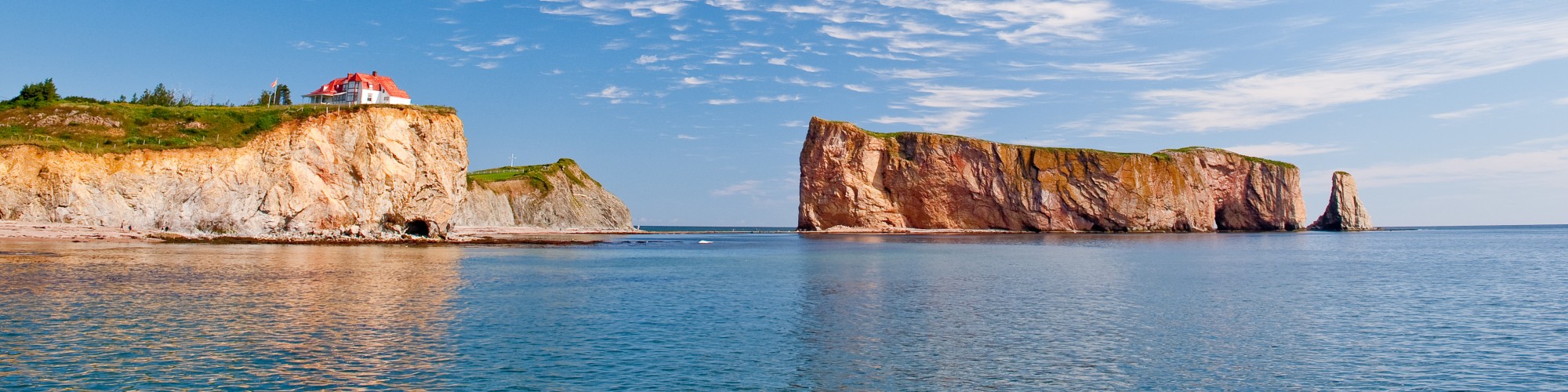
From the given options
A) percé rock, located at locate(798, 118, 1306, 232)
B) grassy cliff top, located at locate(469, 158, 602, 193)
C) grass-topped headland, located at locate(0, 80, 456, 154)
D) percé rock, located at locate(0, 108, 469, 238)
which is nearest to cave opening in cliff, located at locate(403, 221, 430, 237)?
percé rock, located at locate(0, 108, 469, 238)

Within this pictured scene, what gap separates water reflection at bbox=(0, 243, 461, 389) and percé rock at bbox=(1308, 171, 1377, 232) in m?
151

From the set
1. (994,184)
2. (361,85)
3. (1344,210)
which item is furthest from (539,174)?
(1344,210)

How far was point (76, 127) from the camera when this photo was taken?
5681cm

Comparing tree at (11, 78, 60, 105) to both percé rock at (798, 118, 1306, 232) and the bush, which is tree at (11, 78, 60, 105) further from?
percé rock at (798, 118, 1306, 232)

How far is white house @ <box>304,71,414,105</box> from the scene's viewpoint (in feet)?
238

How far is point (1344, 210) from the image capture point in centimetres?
14925

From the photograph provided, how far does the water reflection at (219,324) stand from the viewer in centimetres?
1376

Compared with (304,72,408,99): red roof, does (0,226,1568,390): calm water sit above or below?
below

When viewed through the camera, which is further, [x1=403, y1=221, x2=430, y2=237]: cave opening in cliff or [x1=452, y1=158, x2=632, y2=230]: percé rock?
[x1=452, y1=158, x2=632, y2=230]: percé rock

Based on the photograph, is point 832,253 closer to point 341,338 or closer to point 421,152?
point 421,152

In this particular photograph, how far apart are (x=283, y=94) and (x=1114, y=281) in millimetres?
77939

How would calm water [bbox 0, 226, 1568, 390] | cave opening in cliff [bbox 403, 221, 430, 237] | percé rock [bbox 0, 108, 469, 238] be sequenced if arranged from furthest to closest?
cave opening in cliff [bbox 403, 221, 430, 237] → percé rock [bbox 0, 108, 469, 238] → calm water [bbox 0, 226, 1568, 390]

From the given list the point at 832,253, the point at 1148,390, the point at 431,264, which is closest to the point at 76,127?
the point at 431,264

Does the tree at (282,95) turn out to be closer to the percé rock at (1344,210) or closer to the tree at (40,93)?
the tree at (40,93)
